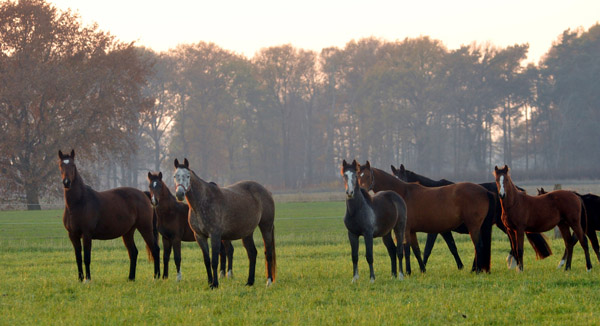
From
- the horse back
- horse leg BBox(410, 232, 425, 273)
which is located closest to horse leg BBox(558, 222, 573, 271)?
horse leg BBox(410, 232, 425, 273)

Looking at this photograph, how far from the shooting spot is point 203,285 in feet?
43.0

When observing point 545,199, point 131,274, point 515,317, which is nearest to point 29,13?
point 131,274

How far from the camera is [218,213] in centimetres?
1273

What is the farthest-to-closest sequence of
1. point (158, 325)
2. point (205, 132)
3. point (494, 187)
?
point (205, 132), point (494, 187), point (158, 325)

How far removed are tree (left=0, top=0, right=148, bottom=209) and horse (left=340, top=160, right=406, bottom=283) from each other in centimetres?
3811

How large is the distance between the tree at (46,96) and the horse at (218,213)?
3706 centimetres

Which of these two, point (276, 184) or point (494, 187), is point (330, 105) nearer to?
point (276, 184)

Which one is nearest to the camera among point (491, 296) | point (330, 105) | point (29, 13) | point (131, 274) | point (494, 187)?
point (491, 296)

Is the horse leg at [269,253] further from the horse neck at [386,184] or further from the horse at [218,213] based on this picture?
the horse neck at [386,184]

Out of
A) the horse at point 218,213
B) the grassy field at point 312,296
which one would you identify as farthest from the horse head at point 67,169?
the horse at point 218,213

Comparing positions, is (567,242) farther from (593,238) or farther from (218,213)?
(218,213)

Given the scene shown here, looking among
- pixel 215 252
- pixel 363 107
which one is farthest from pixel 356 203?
pixel 363 107

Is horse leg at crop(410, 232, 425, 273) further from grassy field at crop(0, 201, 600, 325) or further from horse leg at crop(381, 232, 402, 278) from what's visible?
horse leg at crop(381, 232, 402, 278)

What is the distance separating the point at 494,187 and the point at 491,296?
5997mm
